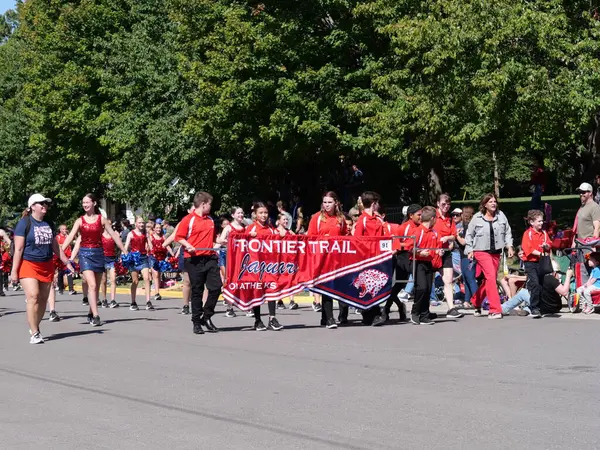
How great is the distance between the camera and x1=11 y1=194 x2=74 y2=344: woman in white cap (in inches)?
552

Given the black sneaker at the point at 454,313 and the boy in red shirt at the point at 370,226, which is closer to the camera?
the boy in red shirt at the point at 370,226

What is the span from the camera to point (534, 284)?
52.7 feet

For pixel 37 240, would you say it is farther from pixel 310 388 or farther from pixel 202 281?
pixel 310 388

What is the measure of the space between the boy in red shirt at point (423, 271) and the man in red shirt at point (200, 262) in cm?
295

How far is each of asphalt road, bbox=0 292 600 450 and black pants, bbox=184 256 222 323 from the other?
42cm

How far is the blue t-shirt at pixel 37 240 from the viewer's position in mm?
14055

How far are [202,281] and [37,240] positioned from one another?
2.42 metres

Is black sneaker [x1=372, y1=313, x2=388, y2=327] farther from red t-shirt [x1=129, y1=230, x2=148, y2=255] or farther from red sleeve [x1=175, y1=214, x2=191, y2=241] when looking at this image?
red t-shirt [x1=129, y1=230, x2=148, y2=255]

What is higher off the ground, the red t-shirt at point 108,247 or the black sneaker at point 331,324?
the red t-shirt at point 108,247

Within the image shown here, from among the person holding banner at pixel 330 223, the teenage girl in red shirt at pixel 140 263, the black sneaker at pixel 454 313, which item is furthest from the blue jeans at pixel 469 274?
the teenage girl in red shirt at pixel 140 263

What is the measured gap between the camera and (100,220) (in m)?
16.8

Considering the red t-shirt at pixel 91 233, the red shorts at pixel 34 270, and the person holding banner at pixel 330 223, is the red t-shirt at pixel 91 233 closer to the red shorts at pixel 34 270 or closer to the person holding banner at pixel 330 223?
the red shorts at pixel 34 270

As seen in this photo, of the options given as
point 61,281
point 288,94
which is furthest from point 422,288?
point 288,94

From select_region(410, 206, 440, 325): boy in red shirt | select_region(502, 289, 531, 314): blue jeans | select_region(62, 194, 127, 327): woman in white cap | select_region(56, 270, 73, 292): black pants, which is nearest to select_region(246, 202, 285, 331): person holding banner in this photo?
select_region(410, 206, 440, 325): boy in red shirt
